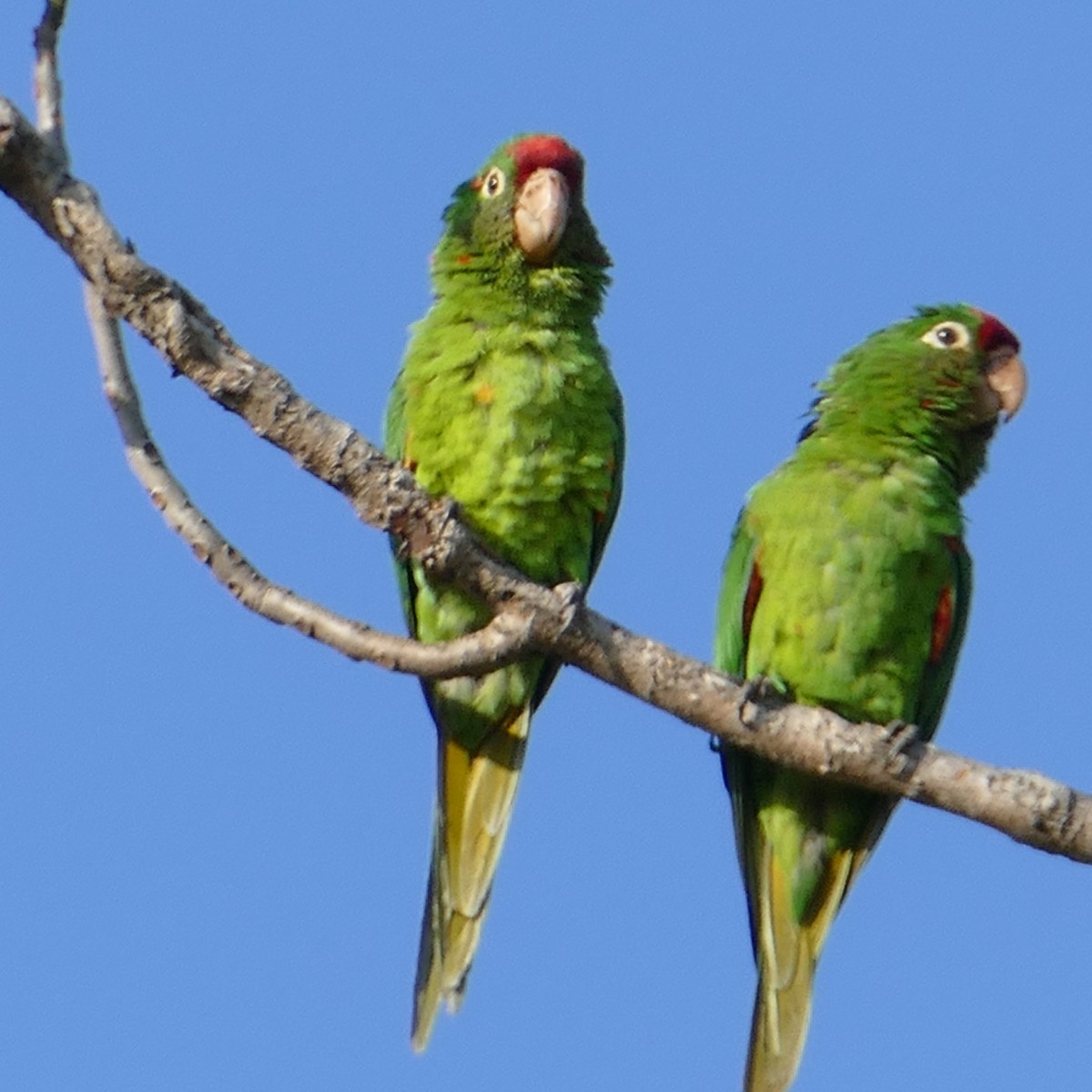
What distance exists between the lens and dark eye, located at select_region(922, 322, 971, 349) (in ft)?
19.3

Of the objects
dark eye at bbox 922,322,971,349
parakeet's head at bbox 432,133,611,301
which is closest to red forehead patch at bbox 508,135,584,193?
parakeet's head at bbox 432,133,611,301

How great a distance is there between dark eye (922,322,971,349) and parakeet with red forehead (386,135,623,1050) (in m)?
1.14

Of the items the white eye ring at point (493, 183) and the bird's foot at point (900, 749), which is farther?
the white eye ring at point (493, 183)

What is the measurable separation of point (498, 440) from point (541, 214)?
82 centimetres

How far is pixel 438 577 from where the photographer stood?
195 inches

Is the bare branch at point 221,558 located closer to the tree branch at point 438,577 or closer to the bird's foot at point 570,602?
the tree branch at point 438,577

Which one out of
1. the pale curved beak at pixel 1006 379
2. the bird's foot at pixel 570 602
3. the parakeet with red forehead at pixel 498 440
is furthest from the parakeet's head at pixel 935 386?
the bird's foot at pixel 570 602

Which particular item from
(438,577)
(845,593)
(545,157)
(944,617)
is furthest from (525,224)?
(944,617)

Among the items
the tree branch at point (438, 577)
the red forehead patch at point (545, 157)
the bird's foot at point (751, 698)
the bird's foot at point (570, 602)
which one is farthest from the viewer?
the red forehead patch at point (545, 157)

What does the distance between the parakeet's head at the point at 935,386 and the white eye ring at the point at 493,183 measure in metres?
1.31

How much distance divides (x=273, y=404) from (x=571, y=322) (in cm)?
145

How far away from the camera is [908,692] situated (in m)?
5.47

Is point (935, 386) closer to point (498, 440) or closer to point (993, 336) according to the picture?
point (993, 336)

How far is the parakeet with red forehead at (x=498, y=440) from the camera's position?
536 centimetres
